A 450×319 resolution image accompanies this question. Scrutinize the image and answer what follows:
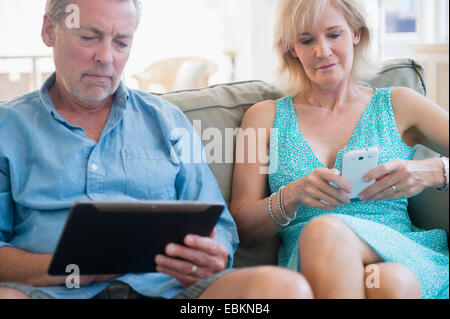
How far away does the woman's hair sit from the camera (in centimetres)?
152

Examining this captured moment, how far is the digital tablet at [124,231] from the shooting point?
96 cm

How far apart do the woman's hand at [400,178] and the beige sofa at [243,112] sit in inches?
4.5

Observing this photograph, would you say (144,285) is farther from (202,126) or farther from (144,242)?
(202,126)

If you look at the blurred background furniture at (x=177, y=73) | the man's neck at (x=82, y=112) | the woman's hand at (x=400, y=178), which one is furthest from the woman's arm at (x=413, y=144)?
the blurred background furniture at (x=177, y=73)

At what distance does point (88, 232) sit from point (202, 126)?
27.8 inches

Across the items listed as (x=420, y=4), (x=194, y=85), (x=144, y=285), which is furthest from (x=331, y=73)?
(x=420, y=4)

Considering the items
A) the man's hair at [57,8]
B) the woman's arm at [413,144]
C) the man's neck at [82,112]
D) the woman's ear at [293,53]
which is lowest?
the woman's arm at [413,144]

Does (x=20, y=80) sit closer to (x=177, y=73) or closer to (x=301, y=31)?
(x=177, y=73)

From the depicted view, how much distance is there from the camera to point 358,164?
4.17 ft

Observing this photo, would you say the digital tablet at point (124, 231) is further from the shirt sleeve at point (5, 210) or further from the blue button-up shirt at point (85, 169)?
the shirt sleeve at point (5, 210)

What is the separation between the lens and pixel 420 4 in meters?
4.62

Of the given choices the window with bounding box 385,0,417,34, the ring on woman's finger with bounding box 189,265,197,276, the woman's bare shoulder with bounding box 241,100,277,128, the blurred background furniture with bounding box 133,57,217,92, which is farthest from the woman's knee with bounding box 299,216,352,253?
the window with bounding box 385,0,417,34

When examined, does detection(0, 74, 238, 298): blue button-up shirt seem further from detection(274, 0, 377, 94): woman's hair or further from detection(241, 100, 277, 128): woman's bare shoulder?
detection(274, 0, 377, 94): woman's hair

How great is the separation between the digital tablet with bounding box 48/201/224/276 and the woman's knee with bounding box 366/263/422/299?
1.13 ft
